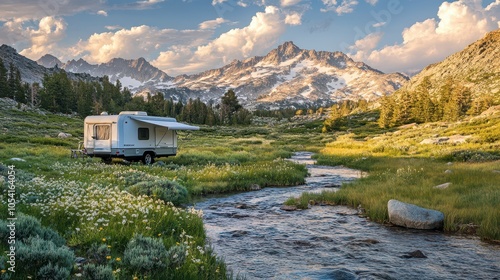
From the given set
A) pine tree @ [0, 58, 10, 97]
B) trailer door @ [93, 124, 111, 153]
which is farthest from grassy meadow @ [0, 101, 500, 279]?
pine tree @ [0, 58, 10, 97]

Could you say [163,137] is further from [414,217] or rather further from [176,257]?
[176,257]

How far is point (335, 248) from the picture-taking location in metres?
9.38

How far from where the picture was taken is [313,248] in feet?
30.8

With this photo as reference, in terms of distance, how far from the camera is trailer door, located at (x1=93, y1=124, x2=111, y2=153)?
27.0m

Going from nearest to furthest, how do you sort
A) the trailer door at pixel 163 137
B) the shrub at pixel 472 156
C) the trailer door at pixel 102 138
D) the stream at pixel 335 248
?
the stream at pixel 335 248, the shrub at pixel 472 156, the trailer door at pixel 102 138, the trailer door at pixel 163 137

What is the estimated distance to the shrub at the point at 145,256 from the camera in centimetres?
600

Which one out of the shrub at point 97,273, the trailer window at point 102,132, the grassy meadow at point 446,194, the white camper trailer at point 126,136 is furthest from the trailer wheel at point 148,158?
the shrub at point 97,273

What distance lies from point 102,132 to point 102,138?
0.44 m

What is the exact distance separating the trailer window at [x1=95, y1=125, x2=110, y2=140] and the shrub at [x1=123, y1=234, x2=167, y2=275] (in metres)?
21.8

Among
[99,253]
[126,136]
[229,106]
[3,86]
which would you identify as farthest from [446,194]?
[229,106]

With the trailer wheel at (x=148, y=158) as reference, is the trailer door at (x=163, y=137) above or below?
above

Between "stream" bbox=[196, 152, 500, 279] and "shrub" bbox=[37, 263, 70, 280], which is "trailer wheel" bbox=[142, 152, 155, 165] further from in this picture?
"shrub" bbox=[37, 263, 70, 280]

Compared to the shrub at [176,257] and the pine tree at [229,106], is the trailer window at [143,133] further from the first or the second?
the pine tree at [229,106]

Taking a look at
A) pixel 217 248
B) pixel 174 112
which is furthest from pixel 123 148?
pixel 174 112
